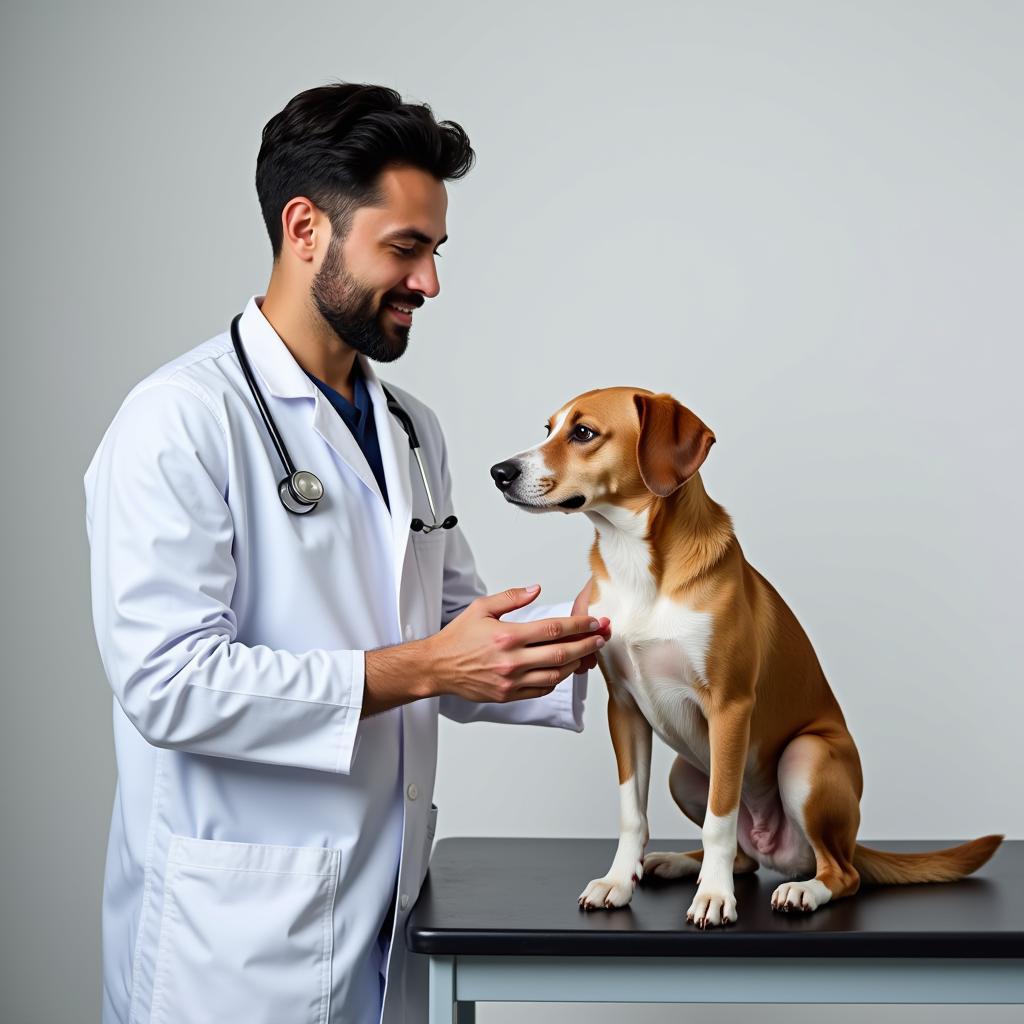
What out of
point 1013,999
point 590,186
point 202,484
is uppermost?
point 590,186

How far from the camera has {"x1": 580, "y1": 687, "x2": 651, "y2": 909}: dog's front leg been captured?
5.98 ft

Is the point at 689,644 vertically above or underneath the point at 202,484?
underneath

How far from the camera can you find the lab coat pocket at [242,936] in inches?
68.4

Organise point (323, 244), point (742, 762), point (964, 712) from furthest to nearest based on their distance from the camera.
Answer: point (964, 712) < point (323, 244) < point (742, 762)

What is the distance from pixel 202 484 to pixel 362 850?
0.60 meters

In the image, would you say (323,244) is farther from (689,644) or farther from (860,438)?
(860,438)

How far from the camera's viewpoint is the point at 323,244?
2.03 m

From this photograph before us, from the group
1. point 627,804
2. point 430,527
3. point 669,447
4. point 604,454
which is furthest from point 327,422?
point 627,804

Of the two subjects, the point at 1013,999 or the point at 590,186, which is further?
the point at 590,186

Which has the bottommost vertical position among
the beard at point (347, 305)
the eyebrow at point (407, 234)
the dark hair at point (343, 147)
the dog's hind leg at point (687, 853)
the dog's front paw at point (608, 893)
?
the dog's front paw at point (608, 893)

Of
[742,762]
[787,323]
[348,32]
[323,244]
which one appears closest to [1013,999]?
[742,762]

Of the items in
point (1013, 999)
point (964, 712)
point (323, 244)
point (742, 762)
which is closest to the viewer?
point (1013, 999)

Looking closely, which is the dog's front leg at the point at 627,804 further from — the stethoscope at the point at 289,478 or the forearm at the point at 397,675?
the stethoscope at the point at 289,478

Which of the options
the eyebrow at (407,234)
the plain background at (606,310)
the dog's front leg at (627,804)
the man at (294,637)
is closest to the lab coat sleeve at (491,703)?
the man at (294,637)
